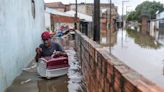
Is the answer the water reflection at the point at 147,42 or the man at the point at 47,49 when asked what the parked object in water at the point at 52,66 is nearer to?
the man at the point at 47,49

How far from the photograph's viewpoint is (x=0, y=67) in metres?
7.63

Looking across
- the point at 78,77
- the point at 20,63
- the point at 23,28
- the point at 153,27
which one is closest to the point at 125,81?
the point at 78,77

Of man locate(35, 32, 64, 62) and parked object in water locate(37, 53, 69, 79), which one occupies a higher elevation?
man locate(35, 32, 64, 62)

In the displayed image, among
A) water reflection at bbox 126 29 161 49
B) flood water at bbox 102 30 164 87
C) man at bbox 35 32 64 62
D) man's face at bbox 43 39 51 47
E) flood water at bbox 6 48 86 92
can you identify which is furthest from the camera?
water reflection at bbox 126 29 161 49

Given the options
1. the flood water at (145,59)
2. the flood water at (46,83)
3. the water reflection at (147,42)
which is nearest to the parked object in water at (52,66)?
the flood water at (46,83)

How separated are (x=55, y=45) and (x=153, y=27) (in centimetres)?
5485

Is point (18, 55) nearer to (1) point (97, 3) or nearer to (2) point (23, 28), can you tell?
(2) point (23, 28)

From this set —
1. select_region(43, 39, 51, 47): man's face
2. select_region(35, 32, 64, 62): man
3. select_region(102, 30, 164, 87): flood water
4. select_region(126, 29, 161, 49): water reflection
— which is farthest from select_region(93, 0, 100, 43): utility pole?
select_region(126, 29, 161, 49): water reflection

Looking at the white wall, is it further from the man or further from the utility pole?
the utility pole

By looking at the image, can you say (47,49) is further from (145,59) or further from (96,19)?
(145,59)

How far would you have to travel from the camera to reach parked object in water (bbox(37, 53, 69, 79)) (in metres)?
9.34

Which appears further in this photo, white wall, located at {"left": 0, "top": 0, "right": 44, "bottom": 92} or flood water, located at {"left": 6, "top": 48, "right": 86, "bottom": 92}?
flood water, located at {"left": 6, "top": 48, "right": 86, "bottom": 92}

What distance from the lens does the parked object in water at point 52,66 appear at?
934cm

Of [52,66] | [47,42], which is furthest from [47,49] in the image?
[52,66]
